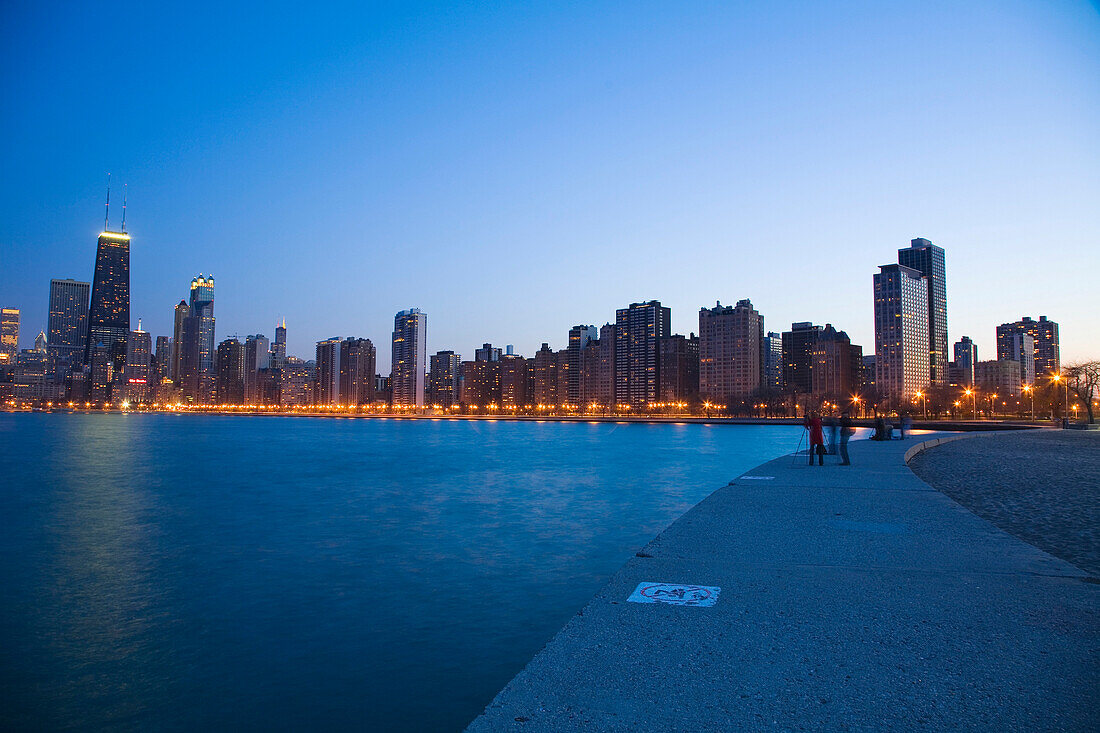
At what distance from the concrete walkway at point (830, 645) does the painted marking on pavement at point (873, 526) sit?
0.57 meters

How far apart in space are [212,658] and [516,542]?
25.2 feet

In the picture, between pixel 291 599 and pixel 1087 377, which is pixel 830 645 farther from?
pixel 1087 377

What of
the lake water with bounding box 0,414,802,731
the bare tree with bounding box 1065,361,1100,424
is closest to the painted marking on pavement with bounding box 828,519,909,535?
the lake water with bounding box 0,414,802,731

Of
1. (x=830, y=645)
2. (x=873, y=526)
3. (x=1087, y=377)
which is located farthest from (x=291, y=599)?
(x=1087, y=377)

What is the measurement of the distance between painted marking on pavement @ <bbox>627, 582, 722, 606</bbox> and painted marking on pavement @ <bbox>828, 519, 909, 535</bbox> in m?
4.19

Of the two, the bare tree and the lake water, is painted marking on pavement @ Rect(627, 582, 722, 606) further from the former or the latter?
the bare tree

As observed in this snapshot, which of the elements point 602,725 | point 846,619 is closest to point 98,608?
point 602,725

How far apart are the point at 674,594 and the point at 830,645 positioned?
63.8 inches

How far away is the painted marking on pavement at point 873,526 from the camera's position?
29.8ft

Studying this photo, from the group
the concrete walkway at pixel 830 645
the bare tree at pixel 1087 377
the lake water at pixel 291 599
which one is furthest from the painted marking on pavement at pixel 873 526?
the bare tree at pixel 1087 377

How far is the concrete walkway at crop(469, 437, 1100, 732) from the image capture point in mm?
3674

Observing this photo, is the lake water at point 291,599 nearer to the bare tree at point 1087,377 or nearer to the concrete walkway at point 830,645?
the concrete walkway at point 830,645

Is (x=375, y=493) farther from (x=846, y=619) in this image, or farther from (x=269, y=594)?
(x=846, y=619)

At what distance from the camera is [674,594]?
238 inches
